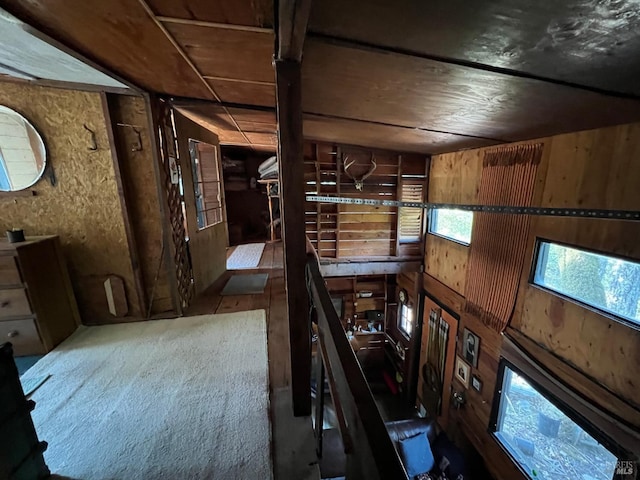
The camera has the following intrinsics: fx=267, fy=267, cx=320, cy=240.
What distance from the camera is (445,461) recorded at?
11.6 ft

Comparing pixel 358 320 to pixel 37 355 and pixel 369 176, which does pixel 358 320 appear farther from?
pixel 37 355

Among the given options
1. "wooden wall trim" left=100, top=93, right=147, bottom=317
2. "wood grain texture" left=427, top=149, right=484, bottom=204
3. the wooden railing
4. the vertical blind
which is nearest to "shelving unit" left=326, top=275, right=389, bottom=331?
"wood grain texture" left=427, top=149, right=484, bottom=204

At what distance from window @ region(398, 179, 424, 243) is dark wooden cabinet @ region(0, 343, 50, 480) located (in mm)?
5219

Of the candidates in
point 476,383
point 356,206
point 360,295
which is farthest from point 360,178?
point 476,383

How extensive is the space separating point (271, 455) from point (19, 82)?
134 inches

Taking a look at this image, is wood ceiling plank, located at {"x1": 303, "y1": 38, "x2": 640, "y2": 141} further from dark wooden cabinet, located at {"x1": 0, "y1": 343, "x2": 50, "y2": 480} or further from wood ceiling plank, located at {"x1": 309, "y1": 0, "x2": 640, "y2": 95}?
dark wooden cabinet, located at {"x1": 0, "y1": 343, "x2": 50, "y2": 480}

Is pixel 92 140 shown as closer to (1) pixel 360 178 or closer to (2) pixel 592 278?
(1) pixel 360 178

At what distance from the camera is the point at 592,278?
2.39 meters

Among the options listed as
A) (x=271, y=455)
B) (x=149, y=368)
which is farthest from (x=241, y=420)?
(x=149, y=368)

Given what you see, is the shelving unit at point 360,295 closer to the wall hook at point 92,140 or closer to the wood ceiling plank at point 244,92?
the wood ceiling plank at point 244,92

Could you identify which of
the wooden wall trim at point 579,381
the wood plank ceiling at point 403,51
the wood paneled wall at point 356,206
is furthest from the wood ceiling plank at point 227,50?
the wooden wall trim at point 579,381

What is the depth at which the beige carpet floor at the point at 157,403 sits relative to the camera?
4.78ft

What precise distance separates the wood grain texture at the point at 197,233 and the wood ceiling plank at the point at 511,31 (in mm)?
2483

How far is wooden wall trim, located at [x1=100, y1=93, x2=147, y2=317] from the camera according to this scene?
91.9 inches
